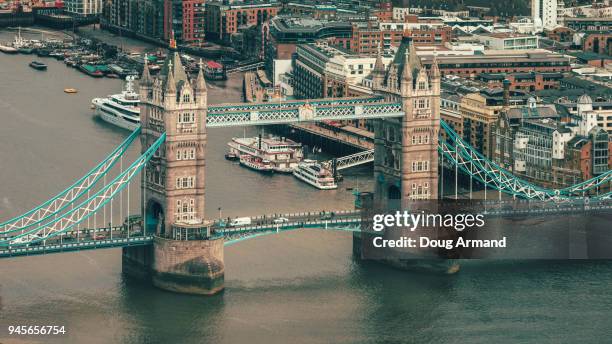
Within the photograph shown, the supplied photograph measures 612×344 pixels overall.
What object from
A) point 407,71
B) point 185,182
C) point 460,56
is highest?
point 407,71

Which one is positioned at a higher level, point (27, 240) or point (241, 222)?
point (241, 222)

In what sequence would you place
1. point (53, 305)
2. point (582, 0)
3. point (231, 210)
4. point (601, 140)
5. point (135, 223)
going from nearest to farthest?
1. point (53, 305)
2. point (135, 223)
3. point (231, 210)
4. point (601, 140)
5. point (582, 0)

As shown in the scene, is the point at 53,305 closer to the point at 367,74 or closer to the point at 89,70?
the point at 367,74

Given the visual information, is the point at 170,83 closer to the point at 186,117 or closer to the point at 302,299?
the point at 186,117

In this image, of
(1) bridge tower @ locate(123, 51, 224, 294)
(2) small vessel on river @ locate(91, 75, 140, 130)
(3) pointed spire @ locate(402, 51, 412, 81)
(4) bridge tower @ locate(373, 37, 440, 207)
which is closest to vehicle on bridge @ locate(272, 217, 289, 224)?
(1) bridge tower @ locate(123, 51, 224, 294)

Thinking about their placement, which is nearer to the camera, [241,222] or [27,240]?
[27,240]

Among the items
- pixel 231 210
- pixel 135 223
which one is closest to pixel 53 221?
pixel 135 223

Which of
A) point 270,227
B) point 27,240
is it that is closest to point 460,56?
point 270,227

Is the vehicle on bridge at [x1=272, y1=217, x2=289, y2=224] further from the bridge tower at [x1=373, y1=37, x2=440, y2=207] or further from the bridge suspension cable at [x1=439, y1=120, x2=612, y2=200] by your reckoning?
the bridge suspension cable at [x1=439, y1=120, x2=612, y2=200]
